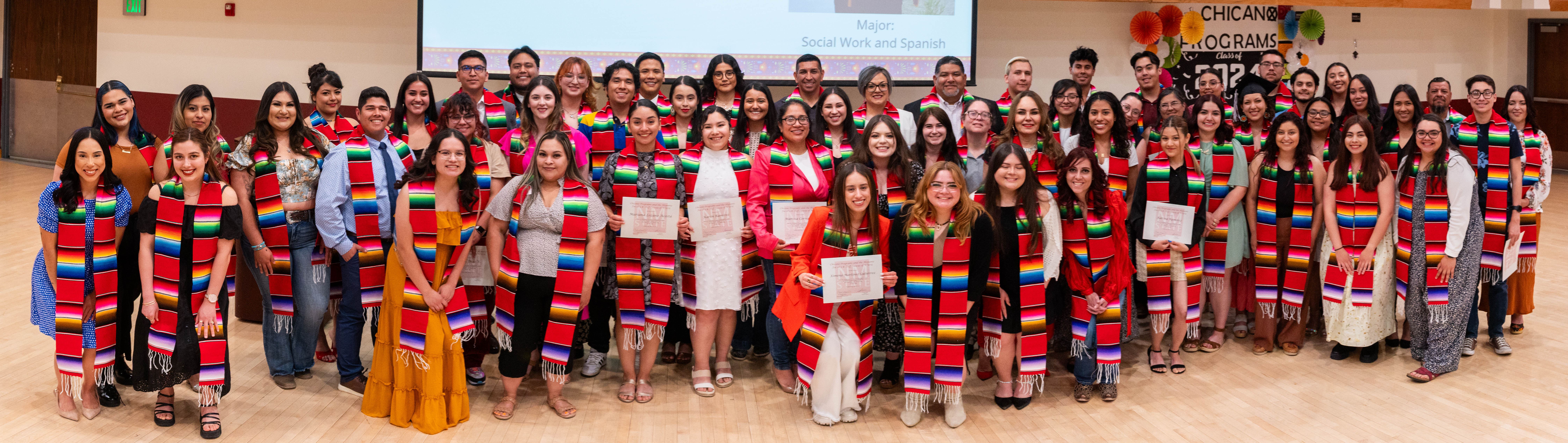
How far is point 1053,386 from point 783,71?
348 centimetres

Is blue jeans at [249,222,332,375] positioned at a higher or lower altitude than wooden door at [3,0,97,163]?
lower

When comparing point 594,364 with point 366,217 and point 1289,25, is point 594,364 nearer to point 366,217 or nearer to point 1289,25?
point 366,217

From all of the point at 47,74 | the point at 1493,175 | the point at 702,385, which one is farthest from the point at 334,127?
the point at 47,74

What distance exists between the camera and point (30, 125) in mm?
10055

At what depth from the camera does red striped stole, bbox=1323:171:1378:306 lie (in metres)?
4.53

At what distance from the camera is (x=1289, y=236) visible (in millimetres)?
4824

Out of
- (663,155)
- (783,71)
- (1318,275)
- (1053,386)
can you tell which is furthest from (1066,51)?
(663,155)

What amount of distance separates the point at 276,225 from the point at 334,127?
70 cm

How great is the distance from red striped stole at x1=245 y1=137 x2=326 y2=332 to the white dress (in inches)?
57.4

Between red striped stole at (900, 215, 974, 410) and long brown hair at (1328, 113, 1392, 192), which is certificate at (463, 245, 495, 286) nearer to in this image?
red striped stole at (900, 215, 974, 410)

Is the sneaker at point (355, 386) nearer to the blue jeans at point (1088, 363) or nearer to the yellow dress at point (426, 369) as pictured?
the yellow dress at point (426, 369)

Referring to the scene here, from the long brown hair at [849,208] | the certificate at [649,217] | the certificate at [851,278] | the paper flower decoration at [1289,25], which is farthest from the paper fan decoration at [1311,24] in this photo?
the certificate at [649,217]

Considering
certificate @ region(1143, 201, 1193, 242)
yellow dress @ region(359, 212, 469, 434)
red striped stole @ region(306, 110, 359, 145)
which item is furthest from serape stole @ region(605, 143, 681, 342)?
certificate @ region(1143, 201, 1193, 242)

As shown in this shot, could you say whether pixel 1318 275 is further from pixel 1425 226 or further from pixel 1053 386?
pixel 1053 386
